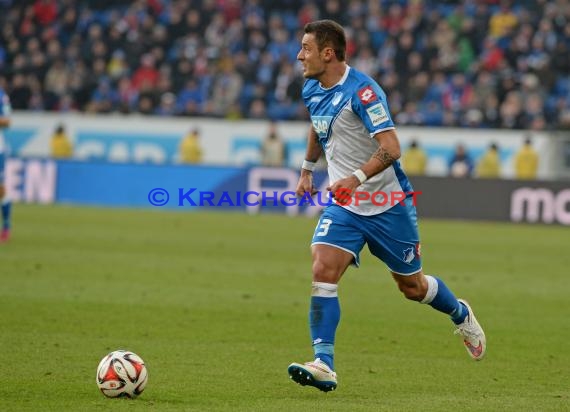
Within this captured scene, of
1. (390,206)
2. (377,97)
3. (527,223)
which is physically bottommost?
(527,223)

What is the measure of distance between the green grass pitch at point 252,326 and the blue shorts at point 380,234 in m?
0.86

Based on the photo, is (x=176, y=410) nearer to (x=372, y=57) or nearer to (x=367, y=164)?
(x=367, y=164)

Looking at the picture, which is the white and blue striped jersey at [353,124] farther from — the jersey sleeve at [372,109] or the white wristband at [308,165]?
the white wristband at [308,165]

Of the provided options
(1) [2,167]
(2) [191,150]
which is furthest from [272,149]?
(1) [2,167]

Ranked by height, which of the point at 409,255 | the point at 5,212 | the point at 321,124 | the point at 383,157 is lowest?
the point at 5,212

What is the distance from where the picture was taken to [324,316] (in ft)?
23.9

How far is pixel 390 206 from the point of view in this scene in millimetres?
7664

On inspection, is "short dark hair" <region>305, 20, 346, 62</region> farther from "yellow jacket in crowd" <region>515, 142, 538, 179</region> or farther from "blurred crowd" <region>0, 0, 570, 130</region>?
"blurred crowd" <region>0, 0, 570, 130</region>

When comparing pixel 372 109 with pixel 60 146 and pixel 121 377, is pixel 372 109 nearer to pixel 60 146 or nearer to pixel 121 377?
pixel 121 377

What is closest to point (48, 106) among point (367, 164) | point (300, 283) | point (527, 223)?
point (527, 223)

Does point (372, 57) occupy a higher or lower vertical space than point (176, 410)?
higher

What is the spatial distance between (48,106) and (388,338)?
978 inches

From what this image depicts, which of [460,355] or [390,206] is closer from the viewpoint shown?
[390,206]

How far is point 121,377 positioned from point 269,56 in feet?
83.2
